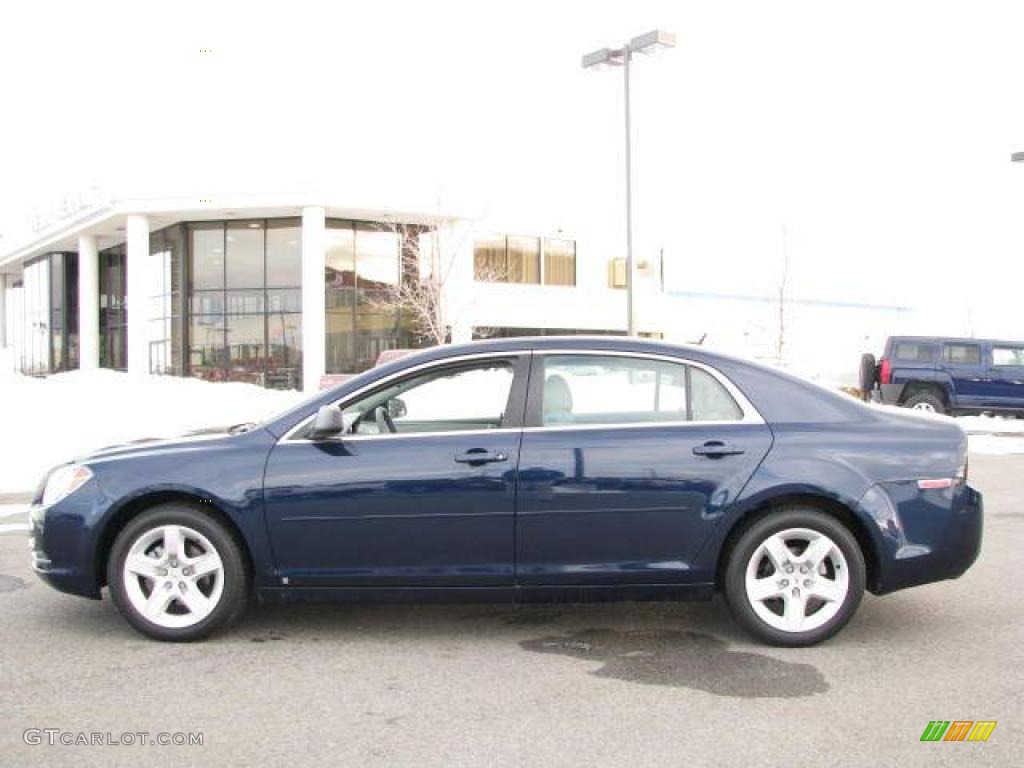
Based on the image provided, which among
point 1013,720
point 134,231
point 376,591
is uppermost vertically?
point 134,231

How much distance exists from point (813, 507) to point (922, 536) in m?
0.55

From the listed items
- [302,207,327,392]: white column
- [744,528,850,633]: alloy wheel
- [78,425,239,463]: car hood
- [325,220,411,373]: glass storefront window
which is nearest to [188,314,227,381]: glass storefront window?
[302,207,327,392]: white column

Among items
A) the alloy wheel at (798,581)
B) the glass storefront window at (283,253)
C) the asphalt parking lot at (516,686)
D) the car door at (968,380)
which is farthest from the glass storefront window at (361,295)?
the alloy wheel at (798,581)

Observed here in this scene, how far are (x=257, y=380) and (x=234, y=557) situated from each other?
26.5 meters

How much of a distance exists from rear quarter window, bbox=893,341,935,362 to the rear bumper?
16.6 meters

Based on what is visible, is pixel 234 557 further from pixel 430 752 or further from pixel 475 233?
pixel 475 233

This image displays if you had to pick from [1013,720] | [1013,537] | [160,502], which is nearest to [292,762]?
[160,502]

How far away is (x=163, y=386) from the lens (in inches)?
1053

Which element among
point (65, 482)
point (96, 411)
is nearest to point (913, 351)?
point (96, 411)

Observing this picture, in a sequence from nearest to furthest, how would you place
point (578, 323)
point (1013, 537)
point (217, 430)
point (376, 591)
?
1. point (376, 591)
2. point (217, 430)
3. point (1013, 537)
4. point (578, 323)

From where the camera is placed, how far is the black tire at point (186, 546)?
16.1 feet

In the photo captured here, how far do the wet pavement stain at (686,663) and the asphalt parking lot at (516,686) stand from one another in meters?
0.01

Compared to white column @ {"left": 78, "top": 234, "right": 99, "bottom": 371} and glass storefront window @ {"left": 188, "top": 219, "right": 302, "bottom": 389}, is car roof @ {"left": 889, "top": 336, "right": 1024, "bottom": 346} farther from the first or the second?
white column @ {"left": 78, "top": 234, "right": 99, "bottom": 371}

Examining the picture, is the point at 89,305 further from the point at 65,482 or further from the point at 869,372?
the point at 65,482
